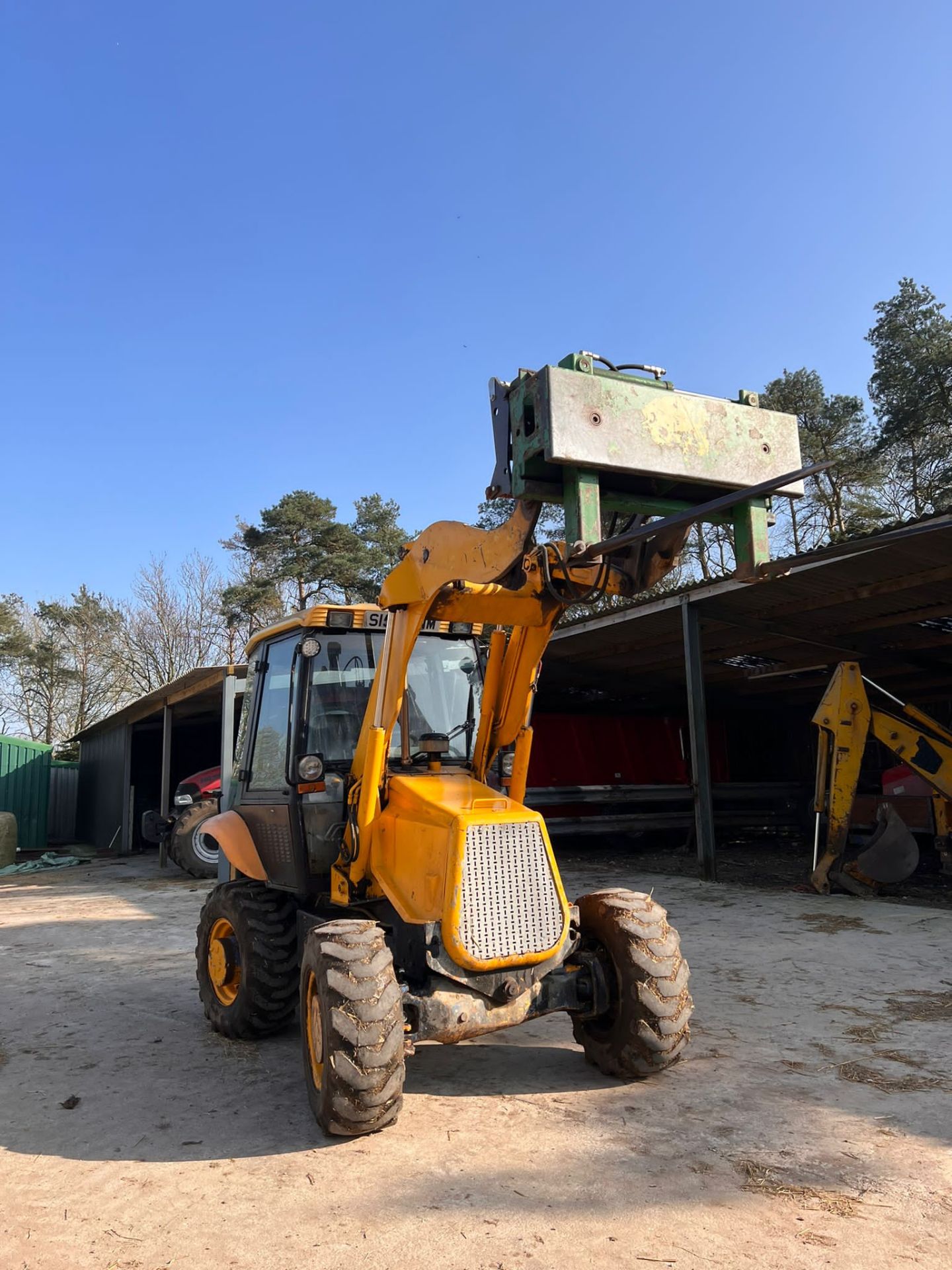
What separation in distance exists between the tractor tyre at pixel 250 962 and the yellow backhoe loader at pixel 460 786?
0.04ft

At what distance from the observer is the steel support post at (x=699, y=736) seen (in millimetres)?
10859

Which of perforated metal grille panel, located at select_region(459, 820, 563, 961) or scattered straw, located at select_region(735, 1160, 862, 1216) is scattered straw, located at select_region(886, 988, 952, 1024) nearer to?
scattered straw, located at select_region(735, 1160, 862, 1216)

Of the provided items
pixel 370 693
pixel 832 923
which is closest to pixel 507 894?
pixel 370 693

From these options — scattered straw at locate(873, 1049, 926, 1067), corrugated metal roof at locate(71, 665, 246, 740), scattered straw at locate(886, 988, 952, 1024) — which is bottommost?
scattered straw at locate(886, 988, 952, 1024)

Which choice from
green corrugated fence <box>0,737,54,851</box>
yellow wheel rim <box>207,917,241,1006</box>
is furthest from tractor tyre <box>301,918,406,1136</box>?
green corrugated fence <box>0,737,54,851</box>

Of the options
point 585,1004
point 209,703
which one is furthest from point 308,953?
point 209,703

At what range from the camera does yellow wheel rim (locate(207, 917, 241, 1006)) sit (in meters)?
5.08

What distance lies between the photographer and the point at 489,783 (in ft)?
15.6

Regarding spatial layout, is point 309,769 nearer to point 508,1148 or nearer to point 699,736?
point 508,1148

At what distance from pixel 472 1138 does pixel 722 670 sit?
40.2ft

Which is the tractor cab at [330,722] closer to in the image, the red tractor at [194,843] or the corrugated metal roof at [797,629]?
the corrugated metal roof at [797,629]

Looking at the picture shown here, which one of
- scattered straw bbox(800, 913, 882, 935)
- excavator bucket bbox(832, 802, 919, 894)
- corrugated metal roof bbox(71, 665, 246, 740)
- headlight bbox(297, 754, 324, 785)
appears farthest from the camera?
corrugated metal roof bbox(71, 665, 246, 740)

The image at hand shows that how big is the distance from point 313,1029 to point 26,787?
70.3 feet

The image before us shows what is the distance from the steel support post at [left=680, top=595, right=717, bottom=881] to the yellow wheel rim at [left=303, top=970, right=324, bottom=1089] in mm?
7796
